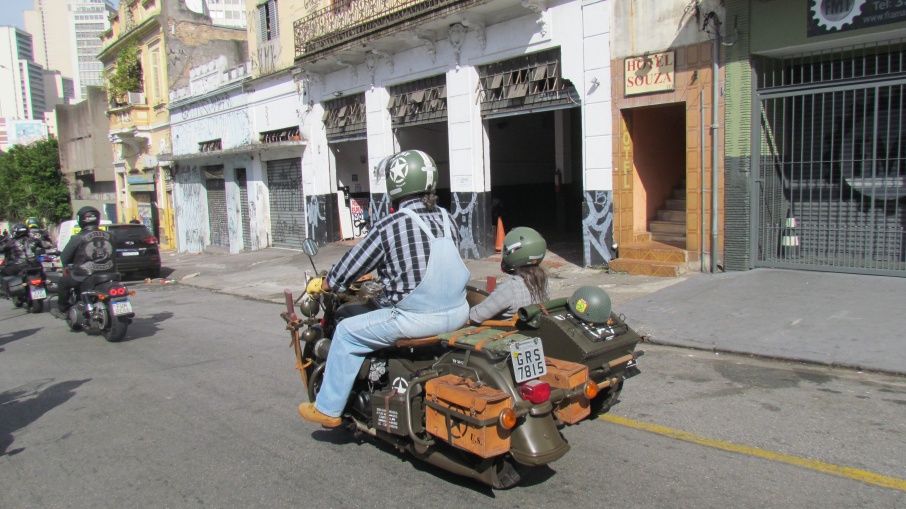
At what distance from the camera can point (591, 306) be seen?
14.5ft

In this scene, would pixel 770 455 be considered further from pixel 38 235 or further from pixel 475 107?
pixel 38 235

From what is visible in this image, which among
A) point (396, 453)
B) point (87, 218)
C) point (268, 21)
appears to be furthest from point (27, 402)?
point (268, 21)

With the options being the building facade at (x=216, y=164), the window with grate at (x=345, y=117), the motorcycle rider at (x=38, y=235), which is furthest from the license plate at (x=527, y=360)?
the building facade at (x=216, y=164)

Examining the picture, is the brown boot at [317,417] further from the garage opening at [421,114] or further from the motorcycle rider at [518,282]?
the garage opening at [421,114]

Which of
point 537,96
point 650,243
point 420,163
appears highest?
point 537,96

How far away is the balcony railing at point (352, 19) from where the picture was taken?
13.4 meters

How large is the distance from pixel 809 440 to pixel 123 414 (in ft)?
17.2

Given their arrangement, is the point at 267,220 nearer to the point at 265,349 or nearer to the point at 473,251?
the point at 473,251

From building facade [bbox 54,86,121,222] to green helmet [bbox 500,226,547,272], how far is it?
30.7m

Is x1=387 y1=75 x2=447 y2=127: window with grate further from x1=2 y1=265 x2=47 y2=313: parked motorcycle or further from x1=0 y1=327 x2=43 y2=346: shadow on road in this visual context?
x1=0 y1=327 x2=43 y2=346: shadow on road

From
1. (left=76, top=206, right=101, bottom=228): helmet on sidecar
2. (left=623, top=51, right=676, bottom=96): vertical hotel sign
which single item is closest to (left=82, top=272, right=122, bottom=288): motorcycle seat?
(left=76, top=206, right=101, bottom=228): helmet on sidecar

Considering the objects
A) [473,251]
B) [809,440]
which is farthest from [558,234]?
[809,440]

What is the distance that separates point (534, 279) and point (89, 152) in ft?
110

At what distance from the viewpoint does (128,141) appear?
27875 millimetres
